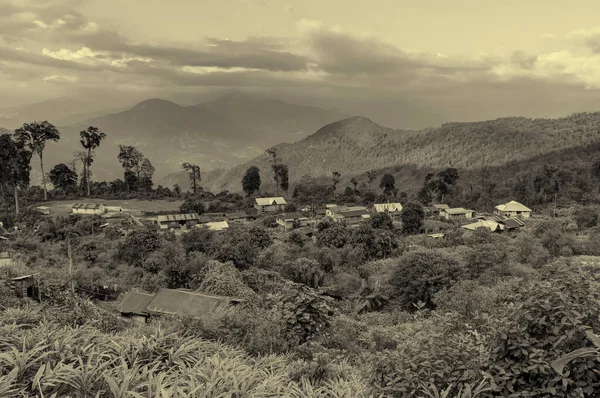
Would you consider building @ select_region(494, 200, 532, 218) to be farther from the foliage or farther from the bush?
the bush

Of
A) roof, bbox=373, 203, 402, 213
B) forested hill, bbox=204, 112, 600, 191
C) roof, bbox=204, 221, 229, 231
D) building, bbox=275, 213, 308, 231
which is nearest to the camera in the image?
roof, bbox=204, 221, 229, 231

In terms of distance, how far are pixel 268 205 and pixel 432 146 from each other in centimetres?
7090

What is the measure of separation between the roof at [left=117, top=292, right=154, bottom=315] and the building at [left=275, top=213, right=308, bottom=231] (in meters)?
27.3

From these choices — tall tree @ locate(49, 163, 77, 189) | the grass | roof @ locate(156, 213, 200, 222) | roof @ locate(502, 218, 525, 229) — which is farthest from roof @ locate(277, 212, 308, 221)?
tall tree @ locate(49, 163, 77, 189)

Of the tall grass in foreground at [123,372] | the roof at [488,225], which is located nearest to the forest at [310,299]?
the tall grass in foreground at [123,372]

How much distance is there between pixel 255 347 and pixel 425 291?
1515cm

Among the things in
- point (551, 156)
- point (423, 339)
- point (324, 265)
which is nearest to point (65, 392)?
point (423, 339)

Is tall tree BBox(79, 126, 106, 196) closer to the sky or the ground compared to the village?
closer to the sky

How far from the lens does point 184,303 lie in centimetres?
1702

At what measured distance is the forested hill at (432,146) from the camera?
295 ft

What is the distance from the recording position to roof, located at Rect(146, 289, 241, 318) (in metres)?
16.0

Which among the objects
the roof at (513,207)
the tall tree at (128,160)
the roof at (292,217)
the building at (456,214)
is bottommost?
the building at (456,214)

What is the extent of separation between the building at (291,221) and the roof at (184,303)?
28258 millimetres

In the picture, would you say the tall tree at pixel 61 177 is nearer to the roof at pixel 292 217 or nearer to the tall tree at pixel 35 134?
the tall tree at pixel 35 134
